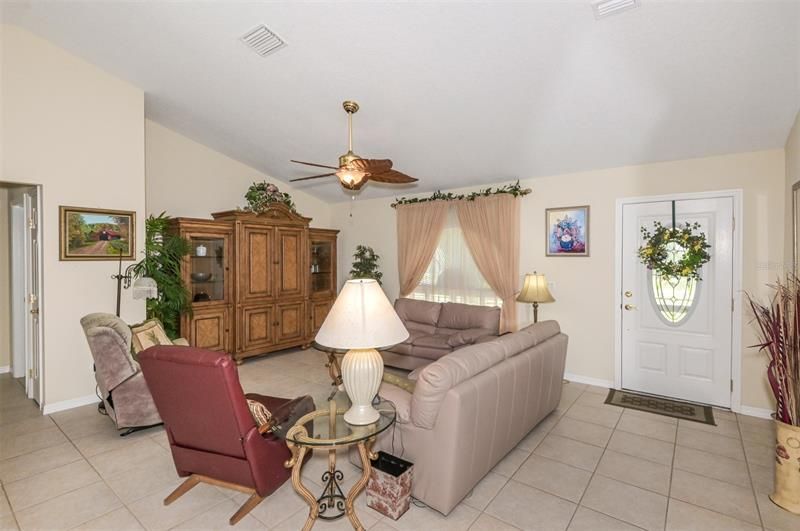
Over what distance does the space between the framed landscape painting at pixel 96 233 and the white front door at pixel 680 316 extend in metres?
5.40

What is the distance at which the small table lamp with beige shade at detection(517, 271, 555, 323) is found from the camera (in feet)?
14.2

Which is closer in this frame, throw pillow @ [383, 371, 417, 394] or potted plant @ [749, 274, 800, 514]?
potted plant @ [749, 274, 800, 514]

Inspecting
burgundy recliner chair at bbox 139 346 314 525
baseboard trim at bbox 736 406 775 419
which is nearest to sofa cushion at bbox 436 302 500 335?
baseboard trim at bbox 736 406 775 419

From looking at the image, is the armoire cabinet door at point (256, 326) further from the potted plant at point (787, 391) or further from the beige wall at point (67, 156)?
the potted plant at point (787, 391)

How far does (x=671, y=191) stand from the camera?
3932 mm

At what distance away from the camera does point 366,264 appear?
6.33 metres

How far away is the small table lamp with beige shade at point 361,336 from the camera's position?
198 centimetres

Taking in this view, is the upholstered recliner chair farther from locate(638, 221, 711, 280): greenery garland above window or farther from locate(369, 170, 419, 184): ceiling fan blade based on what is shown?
locate(638, 221, 711, 280): greenery garland above window

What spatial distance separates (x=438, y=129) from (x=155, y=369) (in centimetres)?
333

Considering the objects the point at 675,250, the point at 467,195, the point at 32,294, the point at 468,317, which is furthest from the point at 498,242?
the point at 32,294

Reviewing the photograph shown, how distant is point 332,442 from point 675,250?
3.90 m

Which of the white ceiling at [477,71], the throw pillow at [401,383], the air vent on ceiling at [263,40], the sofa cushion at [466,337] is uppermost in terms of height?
the air vent on ceiling at [263,40]

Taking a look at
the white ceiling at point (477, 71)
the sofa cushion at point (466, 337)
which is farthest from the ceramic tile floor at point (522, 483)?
the white ceiling at point (477, 71)

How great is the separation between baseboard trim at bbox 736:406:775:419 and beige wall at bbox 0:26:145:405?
6.25 metres
